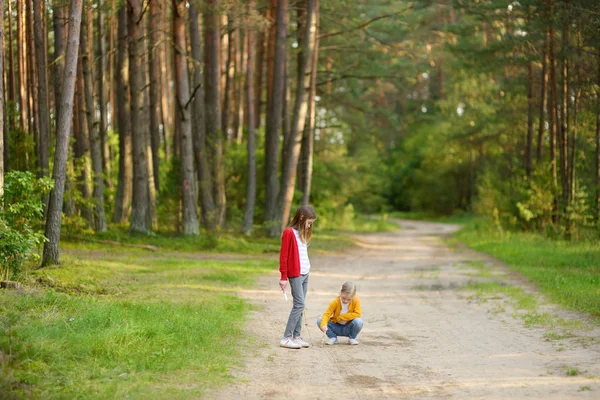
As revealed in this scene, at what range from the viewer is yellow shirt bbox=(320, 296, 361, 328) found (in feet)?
33.5

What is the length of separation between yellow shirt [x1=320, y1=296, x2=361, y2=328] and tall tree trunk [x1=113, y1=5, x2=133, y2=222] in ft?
58.6

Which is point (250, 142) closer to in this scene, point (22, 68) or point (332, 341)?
point (22, 68)

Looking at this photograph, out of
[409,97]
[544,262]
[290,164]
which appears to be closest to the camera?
[544,262]

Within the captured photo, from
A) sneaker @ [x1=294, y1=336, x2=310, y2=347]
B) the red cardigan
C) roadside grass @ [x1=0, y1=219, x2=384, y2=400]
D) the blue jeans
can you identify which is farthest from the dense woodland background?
the blue jeans

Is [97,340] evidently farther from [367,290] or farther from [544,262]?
[544,262]

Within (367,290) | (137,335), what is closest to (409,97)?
(367,290)

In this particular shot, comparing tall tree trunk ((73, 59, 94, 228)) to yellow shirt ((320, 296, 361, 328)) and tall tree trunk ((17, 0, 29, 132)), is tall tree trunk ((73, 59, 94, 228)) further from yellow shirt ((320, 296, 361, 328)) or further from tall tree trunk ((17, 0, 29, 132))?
yellow shirt ((320, 296, 361, 328))

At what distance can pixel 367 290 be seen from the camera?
16.4 m

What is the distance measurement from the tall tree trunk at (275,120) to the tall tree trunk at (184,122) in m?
3.08

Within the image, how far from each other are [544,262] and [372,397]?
→ 47.1 ft

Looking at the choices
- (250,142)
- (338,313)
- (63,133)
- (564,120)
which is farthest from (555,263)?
(63,133)

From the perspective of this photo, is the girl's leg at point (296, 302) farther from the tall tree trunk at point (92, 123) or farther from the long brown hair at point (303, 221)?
the tall tree trunk at point (92, 123)

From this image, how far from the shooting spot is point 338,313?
34.0ft

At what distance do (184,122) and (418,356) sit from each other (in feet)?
56.3
